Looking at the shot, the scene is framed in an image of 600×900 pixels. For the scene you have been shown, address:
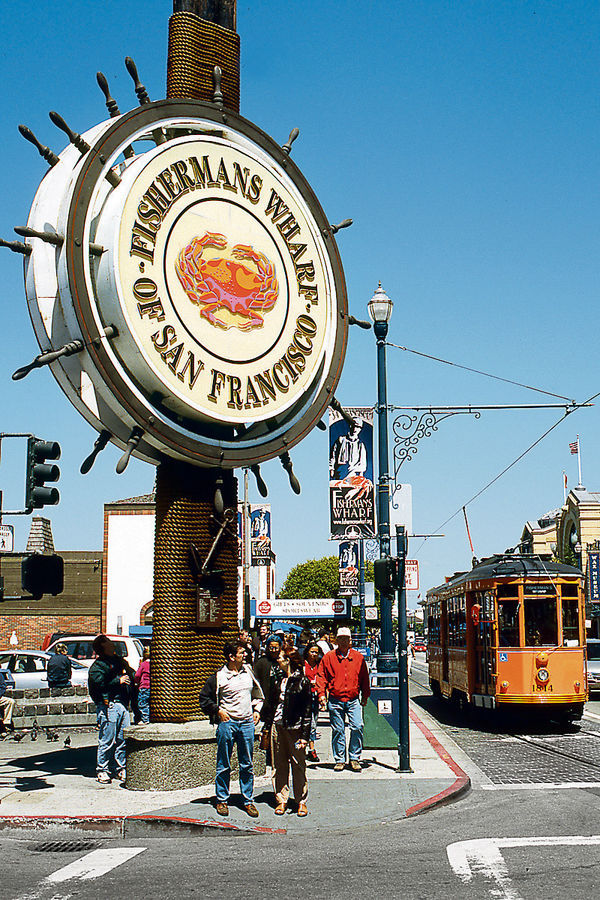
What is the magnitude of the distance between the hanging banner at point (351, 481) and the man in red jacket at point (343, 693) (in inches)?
223

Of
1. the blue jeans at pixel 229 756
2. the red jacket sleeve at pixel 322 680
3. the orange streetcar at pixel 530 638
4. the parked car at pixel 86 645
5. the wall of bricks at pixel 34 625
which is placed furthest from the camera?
the wall of bricks at pixel 34 625

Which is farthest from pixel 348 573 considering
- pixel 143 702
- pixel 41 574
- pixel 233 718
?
pixel 233 718

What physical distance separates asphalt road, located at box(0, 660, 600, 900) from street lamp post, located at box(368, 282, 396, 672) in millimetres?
6344

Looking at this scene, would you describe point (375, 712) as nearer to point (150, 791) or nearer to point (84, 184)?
point (150, 791)

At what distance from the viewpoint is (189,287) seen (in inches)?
495

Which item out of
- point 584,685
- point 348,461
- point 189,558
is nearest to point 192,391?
point 189,558

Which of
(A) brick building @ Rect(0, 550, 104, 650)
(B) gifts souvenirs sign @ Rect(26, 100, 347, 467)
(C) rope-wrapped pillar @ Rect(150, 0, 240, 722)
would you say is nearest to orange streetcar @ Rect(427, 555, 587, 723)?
(B) gifts souvenirs sign @ Rect(26, 100, 347, 467)

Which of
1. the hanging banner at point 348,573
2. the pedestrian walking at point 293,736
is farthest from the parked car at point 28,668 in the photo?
the pedestrian walking at point 293,736

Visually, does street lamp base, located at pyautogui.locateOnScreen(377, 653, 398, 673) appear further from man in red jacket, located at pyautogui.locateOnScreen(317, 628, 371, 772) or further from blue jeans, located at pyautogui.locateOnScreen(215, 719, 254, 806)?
blue jeans, located at pyautogui.locateOnScreen(215, 719, 254, 806)

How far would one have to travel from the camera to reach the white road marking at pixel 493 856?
291 inches

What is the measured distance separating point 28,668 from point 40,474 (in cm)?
1617

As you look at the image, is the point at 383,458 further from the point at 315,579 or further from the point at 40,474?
the point at 315,579

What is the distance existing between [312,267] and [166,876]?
338 inches

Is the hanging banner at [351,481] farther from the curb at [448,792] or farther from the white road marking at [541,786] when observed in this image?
the white road marking at [541,786]
